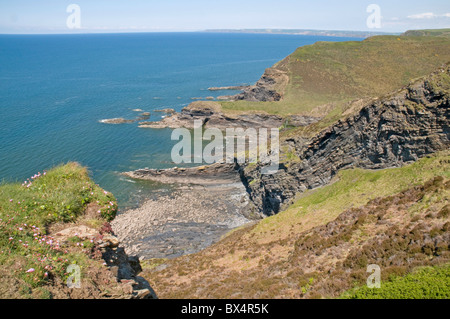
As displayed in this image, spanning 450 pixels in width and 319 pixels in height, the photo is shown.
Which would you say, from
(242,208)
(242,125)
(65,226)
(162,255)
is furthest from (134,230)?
(242,125)

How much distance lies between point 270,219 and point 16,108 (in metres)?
89.7

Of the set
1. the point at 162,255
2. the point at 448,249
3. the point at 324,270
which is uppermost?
the point at 448,249

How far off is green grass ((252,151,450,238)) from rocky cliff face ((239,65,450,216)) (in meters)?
2.00

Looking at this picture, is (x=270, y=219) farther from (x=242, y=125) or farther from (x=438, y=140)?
(x=242, y=125)

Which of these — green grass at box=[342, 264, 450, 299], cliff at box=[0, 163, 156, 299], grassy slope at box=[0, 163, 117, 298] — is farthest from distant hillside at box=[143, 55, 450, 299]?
grassy slope at box=[0, 163, 117, 298]

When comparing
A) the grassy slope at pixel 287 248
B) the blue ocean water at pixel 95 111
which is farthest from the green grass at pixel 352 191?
the blue ocean water at pixel 95 111

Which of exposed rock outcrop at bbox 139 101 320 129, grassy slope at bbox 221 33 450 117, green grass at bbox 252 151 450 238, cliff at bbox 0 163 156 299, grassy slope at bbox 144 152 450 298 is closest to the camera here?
cliff at bbox 0 163 156 299

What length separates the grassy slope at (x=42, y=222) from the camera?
11188mm

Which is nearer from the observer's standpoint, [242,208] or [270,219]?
[270,219]

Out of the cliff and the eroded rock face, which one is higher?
the eroded rock face

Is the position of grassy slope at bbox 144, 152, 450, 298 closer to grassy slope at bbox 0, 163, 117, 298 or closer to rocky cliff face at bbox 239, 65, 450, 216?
rocky cliff face at bbox 239, 65, 450, 216

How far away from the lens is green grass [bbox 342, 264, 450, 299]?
11928 millimetres

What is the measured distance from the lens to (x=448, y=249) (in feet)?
47.3

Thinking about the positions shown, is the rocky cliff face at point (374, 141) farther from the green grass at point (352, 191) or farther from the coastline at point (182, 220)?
the coastline at point (182, 220)
